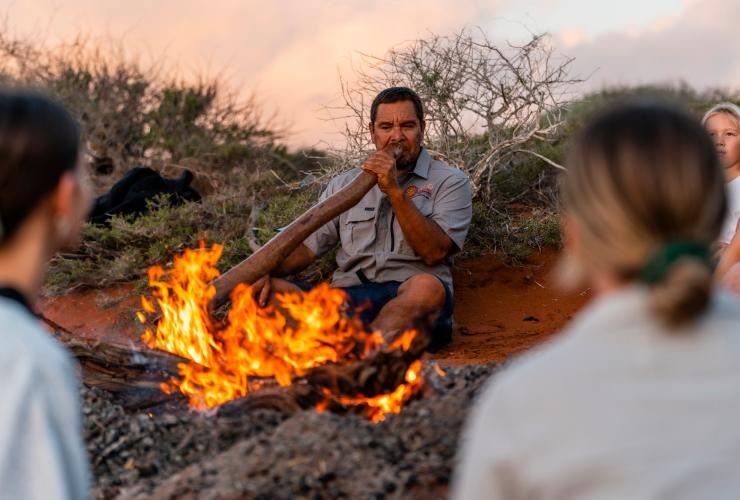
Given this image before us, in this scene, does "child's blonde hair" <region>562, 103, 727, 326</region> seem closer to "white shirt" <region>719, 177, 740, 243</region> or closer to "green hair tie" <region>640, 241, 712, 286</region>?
"green hair tie" <region>640, 241, 712, 286</region>

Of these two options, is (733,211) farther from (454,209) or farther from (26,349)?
(26,349)

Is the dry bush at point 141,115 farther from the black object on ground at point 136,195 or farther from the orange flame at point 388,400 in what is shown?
the orange flame at point 388,400

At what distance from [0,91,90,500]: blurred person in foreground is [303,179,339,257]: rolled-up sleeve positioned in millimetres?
4200

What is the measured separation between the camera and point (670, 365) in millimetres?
1536

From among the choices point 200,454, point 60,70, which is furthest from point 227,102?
point 200,454

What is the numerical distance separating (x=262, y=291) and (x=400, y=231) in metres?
1.02

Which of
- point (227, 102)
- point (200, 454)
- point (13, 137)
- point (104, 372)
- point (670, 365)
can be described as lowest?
point (200, 454)

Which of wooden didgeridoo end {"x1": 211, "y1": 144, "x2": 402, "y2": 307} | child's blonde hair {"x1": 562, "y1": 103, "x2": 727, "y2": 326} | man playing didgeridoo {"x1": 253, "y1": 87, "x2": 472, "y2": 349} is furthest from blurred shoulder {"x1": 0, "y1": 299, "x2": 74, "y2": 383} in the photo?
man playing didgeridoo {"x1": 253, "y1": 87, "x2": 472, "y2": 349}

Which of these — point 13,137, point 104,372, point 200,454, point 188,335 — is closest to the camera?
point 13,137

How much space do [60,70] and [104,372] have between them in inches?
468

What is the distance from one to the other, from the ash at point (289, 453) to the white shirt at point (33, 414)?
1109 mm

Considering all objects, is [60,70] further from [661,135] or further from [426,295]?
[661,135]

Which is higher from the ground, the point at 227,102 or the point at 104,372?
the point at 227,102

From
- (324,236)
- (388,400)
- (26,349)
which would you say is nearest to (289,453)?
(388,400)
